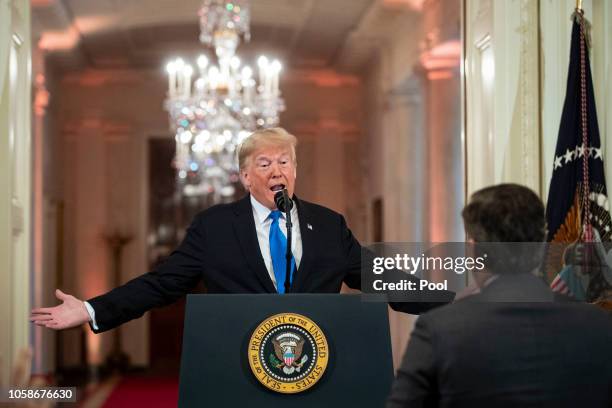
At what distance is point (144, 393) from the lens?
39.1 ft

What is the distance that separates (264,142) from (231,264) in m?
0.52

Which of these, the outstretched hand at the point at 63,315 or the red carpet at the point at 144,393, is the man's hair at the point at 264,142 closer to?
the outstretched hand at the point at 63,315

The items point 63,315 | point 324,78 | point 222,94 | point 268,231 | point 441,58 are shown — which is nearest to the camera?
point 63,315

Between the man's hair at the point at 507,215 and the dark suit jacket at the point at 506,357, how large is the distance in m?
0.11

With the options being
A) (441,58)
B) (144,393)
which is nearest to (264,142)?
(441,58)

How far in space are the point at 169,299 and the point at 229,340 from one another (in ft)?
2.87

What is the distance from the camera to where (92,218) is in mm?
15055

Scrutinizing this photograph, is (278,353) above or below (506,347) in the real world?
below

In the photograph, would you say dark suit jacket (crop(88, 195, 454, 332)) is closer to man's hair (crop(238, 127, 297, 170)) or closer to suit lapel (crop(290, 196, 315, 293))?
suit lapel (crop(290, 196, 315, 293))

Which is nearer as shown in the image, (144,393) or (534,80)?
(534,80)

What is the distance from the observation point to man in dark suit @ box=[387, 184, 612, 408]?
2088mm

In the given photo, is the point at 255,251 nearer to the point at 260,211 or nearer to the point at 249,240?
the point at 249,240

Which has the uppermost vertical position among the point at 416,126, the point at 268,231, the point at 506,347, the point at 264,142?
the point at 416,126

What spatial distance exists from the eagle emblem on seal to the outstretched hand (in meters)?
0.88
